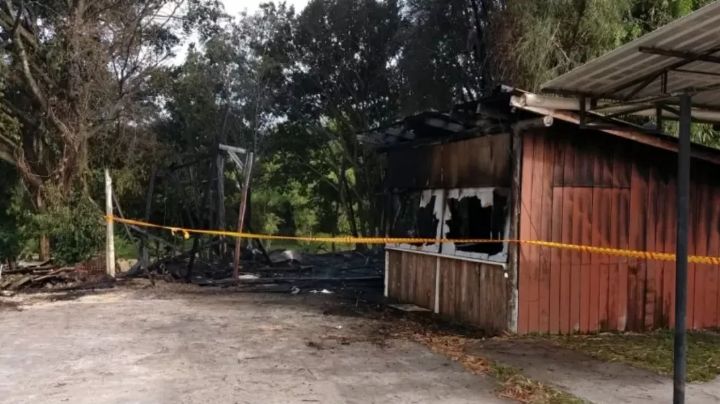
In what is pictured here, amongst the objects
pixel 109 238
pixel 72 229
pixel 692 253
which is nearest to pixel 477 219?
pixel 692 253

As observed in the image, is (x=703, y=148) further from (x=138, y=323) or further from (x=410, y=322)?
(x=138, y=323)

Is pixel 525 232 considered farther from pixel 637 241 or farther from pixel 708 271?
pixel 708 271

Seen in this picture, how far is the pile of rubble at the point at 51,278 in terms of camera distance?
1174 cm

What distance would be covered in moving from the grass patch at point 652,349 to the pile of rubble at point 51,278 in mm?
8666

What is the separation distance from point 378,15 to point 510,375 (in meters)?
19.1

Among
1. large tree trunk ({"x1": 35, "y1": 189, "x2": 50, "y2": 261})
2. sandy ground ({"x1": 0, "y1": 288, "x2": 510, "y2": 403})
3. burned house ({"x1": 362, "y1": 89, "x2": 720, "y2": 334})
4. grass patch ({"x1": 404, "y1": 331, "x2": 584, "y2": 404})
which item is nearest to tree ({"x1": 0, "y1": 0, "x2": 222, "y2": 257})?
large tree trunk ({"x1": 35, "y1": 189, "x2": 50, "y2": 261})

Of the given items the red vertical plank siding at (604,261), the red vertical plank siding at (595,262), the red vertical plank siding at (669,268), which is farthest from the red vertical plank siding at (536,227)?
the red vertical plank siding at (669,268)

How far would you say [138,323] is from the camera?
8492 mm

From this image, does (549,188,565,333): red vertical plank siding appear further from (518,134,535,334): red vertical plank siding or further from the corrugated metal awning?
the corrugated metal awning

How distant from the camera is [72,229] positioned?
13.5 metres

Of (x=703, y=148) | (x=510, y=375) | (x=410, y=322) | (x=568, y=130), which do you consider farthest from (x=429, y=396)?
(x=703, y=148)

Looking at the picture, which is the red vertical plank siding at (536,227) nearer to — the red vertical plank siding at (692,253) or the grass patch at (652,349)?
the grass patch at (652,349)

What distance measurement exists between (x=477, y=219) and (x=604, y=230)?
1.96 meters

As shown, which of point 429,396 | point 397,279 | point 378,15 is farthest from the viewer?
point 378,15
